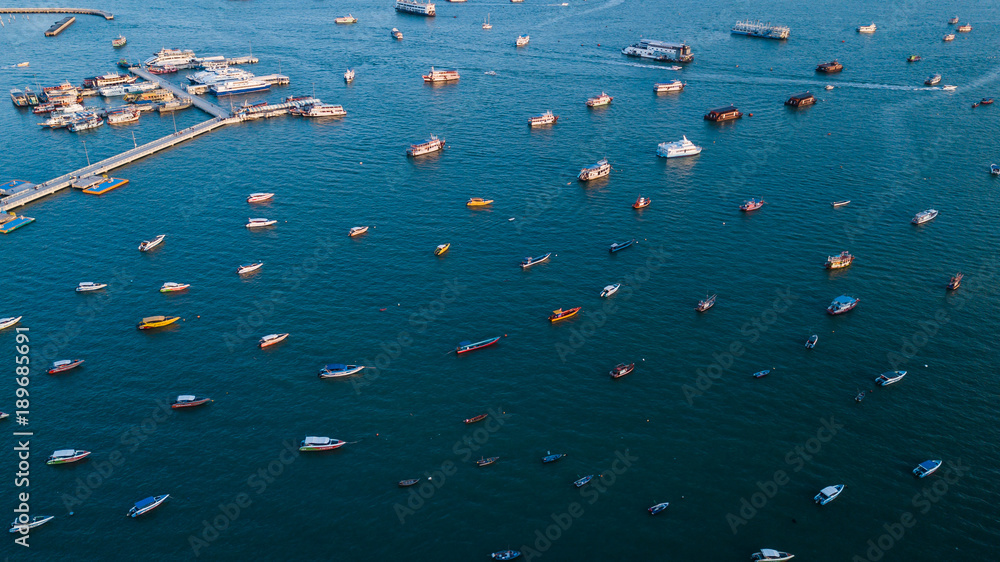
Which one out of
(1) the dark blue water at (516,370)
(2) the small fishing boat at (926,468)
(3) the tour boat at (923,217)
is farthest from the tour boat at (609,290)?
(3) the tour boat at (923,217)

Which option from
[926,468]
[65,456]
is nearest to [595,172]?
[926,468]

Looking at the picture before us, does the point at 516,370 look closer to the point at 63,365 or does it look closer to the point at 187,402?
the point at 187,402

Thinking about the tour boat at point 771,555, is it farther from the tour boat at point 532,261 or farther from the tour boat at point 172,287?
the tour boat at point 172,287

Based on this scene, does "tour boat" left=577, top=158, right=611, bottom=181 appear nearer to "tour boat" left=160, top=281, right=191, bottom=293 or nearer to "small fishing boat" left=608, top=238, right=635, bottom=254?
"small fishing boat" left=608, top=238, right=635, bottom=254

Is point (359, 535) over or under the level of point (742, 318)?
under

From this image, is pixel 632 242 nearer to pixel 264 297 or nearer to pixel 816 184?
pixel 816 184

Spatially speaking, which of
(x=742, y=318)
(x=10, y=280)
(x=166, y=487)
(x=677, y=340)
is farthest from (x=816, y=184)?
(x=10, y=280)
